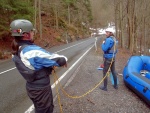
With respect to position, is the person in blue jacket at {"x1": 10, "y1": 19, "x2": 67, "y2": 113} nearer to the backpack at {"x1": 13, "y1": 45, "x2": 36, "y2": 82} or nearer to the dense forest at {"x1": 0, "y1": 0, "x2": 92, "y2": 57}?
the backpack at {"x1": 13, "y1": 45, "x2": 36, "y2": 82}

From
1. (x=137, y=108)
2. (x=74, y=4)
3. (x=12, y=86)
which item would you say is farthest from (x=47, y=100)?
(x=74, y=4)

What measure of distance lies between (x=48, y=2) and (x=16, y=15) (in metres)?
18.7

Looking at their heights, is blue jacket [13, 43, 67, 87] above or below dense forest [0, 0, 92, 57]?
below

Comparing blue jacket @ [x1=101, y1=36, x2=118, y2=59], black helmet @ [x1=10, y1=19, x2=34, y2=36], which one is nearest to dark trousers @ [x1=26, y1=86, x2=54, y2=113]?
black helmet @ [x1=10, y1=19, x2=34, y2=36]

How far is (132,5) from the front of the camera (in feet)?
63.9

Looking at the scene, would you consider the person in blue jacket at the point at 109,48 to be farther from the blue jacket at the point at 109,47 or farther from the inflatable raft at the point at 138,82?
the inflatable raft at the point at 138,82

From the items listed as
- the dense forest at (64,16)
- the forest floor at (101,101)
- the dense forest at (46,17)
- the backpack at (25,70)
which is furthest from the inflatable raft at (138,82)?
the dense forest at (46,17)

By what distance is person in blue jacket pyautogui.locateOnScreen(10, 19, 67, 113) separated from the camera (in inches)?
108

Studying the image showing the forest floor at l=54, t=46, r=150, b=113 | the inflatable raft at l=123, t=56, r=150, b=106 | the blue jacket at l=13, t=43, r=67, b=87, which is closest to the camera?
the blue jacket at l=13, t=43, r=67, b=87

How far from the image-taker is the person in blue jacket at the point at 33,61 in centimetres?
274

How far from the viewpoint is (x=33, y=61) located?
108 inches

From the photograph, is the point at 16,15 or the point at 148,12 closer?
the point at 16,15

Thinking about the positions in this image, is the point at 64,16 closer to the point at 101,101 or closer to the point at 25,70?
the point at 101,101

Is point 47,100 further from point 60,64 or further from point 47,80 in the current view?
point 60,64
